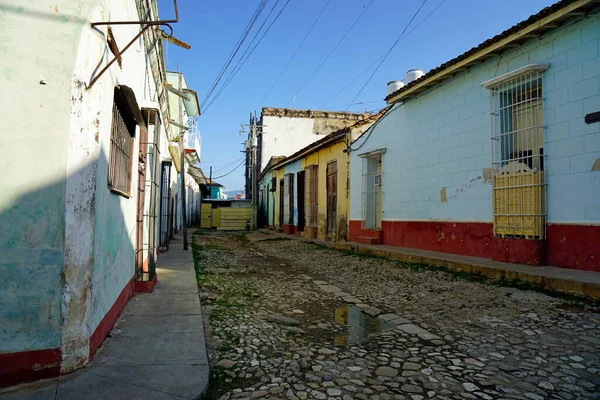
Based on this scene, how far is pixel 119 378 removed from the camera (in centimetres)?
245

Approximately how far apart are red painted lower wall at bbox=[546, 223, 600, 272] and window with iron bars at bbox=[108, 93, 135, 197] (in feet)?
19.0

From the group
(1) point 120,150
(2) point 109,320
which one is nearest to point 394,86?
(1) point 120,150

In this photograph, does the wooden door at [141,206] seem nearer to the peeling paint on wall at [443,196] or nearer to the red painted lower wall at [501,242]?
the red painted lower wall at [501,242]

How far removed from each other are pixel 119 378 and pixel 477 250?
21.5ft

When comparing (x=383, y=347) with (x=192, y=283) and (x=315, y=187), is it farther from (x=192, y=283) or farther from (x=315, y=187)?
(x=315, y=187)

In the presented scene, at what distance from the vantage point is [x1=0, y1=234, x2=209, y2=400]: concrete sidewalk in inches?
89.2

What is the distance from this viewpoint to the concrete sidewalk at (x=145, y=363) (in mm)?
2266

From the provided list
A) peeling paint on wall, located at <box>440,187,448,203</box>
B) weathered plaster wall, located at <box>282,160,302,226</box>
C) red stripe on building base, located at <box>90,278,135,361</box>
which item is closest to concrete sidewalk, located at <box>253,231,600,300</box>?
peeling paint on wall, located at <box>440,187,448,203</box>

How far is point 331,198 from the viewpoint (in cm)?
1375

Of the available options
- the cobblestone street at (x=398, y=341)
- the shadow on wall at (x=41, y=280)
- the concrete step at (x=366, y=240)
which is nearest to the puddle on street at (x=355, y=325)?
the cobblestone street at (x=398, y=341)

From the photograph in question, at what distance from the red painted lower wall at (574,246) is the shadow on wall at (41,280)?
5.93 metres

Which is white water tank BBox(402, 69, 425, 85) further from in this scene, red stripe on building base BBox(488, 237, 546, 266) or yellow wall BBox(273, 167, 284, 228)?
yellow wall BBox(273, 167, 284, 228)

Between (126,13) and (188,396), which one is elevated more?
(126,13)

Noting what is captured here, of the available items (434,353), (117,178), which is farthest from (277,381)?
(117,178)
